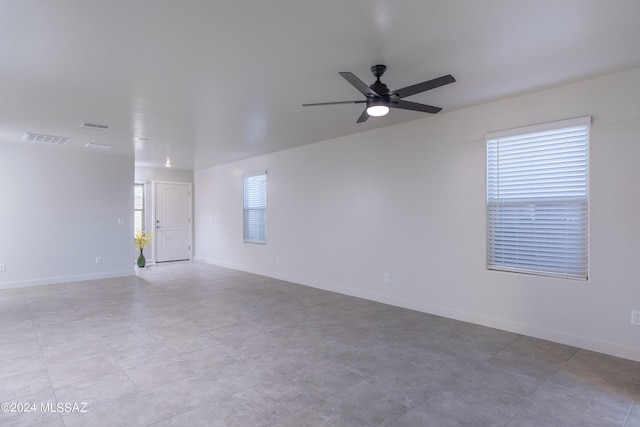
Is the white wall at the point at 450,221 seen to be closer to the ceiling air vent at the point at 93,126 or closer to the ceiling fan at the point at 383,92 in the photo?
the ceiling fan at the point at 383,92

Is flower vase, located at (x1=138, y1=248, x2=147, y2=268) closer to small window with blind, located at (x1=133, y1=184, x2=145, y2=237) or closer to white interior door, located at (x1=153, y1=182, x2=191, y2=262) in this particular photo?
white interior door, located at (x1=153, y1=182, x2=191, y2=262)

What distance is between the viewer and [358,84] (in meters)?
2.53

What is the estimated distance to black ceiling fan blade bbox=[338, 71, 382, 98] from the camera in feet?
7.87

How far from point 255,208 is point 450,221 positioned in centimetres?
428

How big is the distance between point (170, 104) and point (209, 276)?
4011 mm

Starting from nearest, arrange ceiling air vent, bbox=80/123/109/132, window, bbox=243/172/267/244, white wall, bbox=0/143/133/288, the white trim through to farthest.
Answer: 1. the white trim
2. ceiling air vent, bbox=80/123/109/132
3. white wall, bbox=0/143/133/288
4. window, bbox=243/172/267/244

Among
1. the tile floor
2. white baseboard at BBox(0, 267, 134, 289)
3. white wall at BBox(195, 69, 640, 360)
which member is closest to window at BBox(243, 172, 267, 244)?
white wall at BBox(195, 69, 640, 360)

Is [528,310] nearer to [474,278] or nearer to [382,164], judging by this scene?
[474,278]

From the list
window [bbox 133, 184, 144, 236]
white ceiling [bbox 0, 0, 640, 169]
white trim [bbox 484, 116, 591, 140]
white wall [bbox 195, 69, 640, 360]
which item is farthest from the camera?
window [bbox 133, 184, 144, 236]

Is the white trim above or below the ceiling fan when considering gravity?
below

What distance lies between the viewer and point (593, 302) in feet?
10.3

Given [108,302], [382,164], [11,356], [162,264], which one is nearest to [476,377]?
[382,164]

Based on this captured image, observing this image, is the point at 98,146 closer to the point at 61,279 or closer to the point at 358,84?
the point at 61,279

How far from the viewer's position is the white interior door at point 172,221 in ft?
29.0
